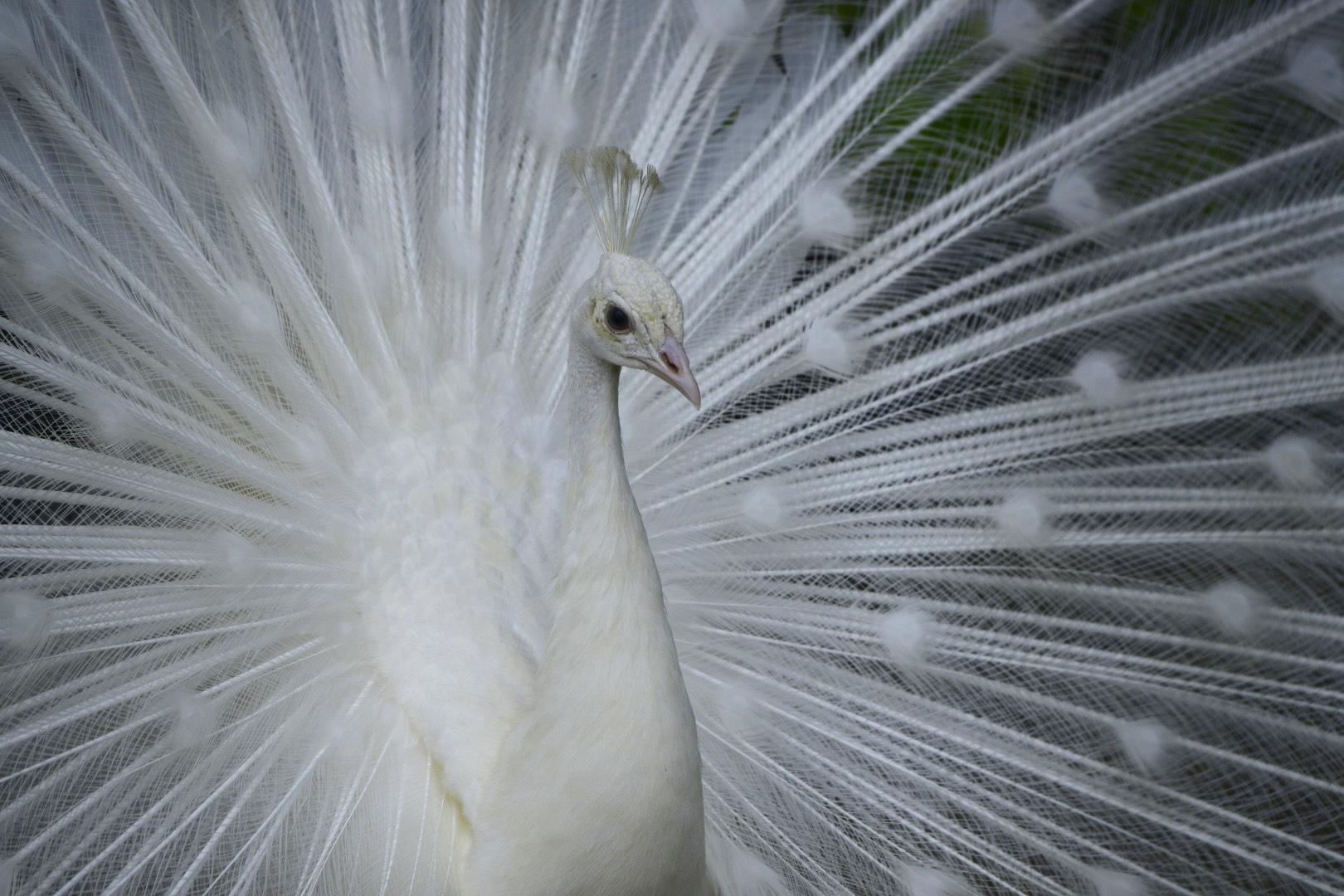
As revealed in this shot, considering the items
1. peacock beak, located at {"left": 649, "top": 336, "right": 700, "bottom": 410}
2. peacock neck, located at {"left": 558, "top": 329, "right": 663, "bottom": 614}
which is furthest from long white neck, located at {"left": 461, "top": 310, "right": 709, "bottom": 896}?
peacock beak, located at {"left": 649, "top": 336, "right": 700, "bottom": 410}

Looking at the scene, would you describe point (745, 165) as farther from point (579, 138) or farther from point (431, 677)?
point (431, 677)

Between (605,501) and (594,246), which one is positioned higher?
(594,246)

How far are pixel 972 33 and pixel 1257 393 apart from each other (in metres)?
0.74

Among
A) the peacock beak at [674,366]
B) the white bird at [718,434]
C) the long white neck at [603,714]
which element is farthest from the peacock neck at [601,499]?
the white bird at [718,434]

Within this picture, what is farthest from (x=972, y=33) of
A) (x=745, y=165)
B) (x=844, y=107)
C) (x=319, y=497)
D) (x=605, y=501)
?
(x=319, y=497)

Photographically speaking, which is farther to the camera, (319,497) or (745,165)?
(745,165)

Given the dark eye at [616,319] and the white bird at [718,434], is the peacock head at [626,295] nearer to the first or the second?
the dark eye at [616,319]

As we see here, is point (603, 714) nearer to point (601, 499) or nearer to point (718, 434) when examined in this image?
point (601, 499)

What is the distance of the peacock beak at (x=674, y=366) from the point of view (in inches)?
58.7

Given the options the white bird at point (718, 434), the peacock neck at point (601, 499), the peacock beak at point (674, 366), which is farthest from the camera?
the white bird at point (718, 434)

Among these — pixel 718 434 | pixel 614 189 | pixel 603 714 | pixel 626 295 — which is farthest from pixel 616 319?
pixel 718 434

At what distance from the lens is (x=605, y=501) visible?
162 cm

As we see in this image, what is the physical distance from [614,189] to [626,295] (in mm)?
141

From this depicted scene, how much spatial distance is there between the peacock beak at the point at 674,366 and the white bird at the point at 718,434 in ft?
1.55
